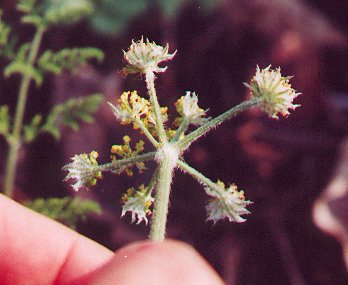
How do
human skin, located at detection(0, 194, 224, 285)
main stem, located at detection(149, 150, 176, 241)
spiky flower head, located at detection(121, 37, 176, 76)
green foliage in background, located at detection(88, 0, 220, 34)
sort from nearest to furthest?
1. main stem, located at detection(149, 150, 176, 241)
2. spiky flower head, located at detection(121, 37, 176, 76)
3. human skin, located at detection(0, 194, 224, 285)
4. green foliage in background, located at detection(88, 0, 220, 34)

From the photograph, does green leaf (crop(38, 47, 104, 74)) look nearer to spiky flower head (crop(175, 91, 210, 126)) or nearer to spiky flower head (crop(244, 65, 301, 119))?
spiky flower head (crop(175, 91, 210, 126))

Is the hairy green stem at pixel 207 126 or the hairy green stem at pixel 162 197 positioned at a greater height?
the hairy green stem at pixel 207 126

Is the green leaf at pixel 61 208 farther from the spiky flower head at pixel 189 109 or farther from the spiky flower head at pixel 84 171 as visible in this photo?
Answer: the spiky flower head at pixel 189 109

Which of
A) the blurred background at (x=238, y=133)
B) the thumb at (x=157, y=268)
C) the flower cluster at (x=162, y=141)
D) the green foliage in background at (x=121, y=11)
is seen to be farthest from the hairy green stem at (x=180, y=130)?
the green foliage in background at (x=121, y=11)

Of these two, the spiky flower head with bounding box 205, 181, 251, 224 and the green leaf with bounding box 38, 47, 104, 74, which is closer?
A: the spiky flower head with bounding box 205, 181, 251, 224

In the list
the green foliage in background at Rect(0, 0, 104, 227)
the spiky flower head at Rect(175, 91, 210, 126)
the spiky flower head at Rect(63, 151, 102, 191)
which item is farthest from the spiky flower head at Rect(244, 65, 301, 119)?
the green foliage in background at Rect(0, 0, 104, 227)

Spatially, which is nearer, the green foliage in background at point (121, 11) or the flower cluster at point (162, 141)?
the flower cluster at point (162, 141)

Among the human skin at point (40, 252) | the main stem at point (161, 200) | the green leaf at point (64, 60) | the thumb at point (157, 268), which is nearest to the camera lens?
the thumb at point (157, 268)
